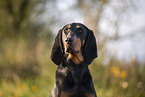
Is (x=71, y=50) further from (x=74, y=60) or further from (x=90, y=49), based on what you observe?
(x=90, y=49)

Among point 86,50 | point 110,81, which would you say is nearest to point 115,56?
point 110,81

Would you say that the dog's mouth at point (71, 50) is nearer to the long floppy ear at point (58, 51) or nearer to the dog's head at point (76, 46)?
the dog's head at point (76, 46)

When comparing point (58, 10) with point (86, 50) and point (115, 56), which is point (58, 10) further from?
point (86, 50)

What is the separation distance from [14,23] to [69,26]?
15.2ft

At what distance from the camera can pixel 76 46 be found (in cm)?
221

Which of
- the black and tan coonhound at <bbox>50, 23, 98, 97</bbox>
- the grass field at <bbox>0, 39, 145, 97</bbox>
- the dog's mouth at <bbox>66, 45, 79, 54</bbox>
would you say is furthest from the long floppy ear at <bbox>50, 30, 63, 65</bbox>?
the grass field at <bbox>0, 39, 145, 97</bbox>

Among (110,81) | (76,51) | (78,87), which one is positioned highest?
(110,81)

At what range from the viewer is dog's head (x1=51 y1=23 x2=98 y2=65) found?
225cm

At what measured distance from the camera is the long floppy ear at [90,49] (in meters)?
2.38

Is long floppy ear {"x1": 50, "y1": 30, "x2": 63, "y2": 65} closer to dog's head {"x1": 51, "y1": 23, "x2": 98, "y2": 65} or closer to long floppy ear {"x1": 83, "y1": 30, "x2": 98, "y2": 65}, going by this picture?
dog's head {"x1": 51, "y1": 23, "x2": 98, "y2": 65}

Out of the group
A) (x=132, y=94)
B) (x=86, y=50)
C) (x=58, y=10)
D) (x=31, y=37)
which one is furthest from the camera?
(x=58, y=10)

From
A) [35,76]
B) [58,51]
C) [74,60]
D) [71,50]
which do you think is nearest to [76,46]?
[71,50]

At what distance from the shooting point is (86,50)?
2.39 metres

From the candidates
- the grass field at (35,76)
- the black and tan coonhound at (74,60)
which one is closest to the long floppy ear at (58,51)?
the black and tan coonhound at (74,60)
